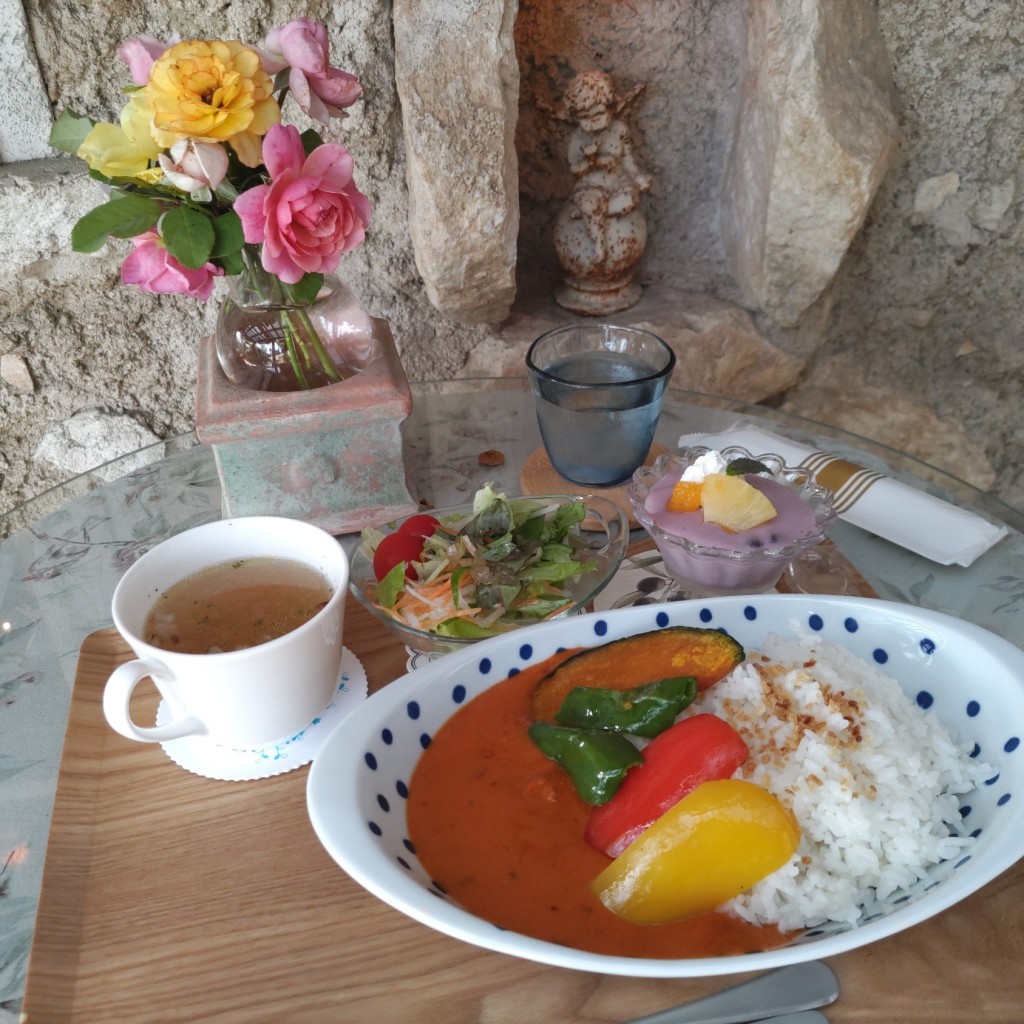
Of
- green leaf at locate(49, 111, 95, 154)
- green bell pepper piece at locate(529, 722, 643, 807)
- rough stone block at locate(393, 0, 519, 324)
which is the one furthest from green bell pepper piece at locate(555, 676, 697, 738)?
rough stone block at locate(393, 0, 519, 324)

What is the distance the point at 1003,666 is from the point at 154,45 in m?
0.98

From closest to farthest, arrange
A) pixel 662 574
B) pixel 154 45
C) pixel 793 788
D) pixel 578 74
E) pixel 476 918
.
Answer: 1. pixel 476 918
2. pixel 793 788
3. pixel 154 45
4. pixel 662 574
5. pixel 578 74

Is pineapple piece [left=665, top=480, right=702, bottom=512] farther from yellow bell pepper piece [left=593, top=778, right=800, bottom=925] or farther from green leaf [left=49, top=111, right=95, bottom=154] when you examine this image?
green leaf [left=49, top=111, right=95, bottom=154]

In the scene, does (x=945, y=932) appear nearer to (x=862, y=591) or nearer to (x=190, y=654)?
(x=862, y=591)

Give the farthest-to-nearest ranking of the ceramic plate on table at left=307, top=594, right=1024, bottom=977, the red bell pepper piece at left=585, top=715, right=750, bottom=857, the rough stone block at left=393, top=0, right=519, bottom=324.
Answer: the rough stone block at left=393, top=0, right=519, bottom=324
the red bell pepper piece at left=585, top=715, right=750, bottom=857
the ceramic plate on table at left=307, top=594, right=1024, bottom=977

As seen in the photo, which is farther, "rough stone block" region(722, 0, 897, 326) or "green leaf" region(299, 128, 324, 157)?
"rough stone block" region(722, 0, 897, 326)

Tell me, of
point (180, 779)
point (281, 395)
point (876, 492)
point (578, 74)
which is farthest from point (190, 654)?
point (578, 74)

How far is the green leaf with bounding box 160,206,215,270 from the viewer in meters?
0.91

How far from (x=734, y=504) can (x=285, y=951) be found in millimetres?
563

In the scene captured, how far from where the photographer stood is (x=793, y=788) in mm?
688

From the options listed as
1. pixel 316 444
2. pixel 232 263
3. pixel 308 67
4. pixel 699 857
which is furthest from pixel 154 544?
pixel 699 857

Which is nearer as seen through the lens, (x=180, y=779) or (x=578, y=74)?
(x=180, y=779)

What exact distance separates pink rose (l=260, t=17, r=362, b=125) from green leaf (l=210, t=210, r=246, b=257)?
14cm

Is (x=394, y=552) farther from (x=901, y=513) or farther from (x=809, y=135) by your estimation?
(x=809, y=135)
